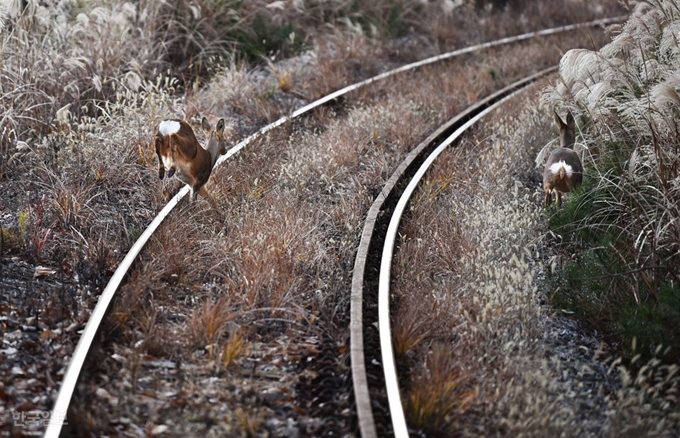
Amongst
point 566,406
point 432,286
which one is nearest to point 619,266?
point 432,286

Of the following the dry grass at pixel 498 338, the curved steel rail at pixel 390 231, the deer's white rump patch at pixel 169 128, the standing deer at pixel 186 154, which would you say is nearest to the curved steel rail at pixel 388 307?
the curved steel rail at pixel 390 231

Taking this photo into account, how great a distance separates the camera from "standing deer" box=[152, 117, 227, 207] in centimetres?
633

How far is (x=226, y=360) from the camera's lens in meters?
4.69

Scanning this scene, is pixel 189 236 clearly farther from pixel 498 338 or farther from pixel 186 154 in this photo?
pixel 498 338

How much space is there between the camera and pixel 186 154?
6434 mm

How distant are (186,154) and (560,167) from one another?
2955 mm

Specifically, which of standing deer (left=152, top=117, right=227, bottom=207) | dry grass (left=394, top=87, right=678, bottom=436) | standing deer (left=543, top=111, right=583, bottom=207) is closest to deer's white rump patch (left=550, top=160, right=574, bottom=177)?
standing deer (left=543, top=111, right=583, bottom=207)

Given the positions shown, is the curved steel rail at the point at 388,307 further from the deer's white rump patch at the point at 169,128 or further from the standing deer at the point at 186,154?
the deer's white rump patch at the point at 169,128

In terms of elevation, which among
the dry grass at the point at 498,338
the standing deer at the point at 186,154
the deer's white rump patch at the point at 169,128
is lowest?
the dry grass at the point at 498,338

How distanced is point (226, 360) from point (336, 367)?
2.04ft

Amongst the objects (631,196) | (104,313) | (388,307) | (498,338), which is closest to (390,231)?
(388,307)

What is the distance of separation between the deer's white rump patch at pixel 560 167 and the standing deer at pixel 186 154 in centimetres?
268

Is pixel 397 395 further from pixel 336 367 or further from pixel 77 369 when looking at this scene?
pixel 77 369

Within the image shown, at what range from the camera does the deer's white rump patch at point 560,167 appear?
668 cm
